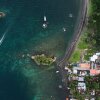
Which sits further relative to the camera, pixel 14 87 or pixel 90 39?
pixel 90 39

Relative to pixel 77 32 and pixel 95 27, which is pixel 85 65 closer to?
pixel 77 32

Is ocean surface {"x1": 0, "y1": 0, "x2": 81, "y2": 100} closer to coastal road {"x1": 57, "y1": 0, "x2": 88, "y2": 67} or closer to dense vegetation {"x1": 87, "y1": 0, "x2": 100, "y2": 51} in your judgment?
coastal road {"x1": 57, "y1": 0, "x2": 88, "y2": 67}

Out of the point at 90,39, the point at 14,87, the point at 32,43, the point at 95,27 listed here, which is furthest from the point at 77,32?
the point at 14,87

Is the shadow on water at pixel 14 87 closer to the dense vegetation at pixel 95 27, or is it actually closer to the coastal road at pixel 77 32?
the coastal road at pixel 77 32

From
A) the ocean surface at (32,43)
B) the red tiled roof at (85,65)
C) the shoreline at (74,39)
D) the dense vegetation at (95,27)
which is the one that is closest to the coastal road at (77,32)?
the shoreline at (74,39)

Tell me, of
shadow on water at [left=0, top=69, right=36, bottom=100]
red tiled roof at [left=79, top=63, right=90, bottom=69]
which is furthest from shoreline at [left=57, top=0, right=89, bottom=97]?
shadow on water at [left=0, top=69, right=36, bottom=100]

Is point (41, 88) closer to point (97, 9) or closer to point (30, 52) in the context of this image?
point (30, 52)
